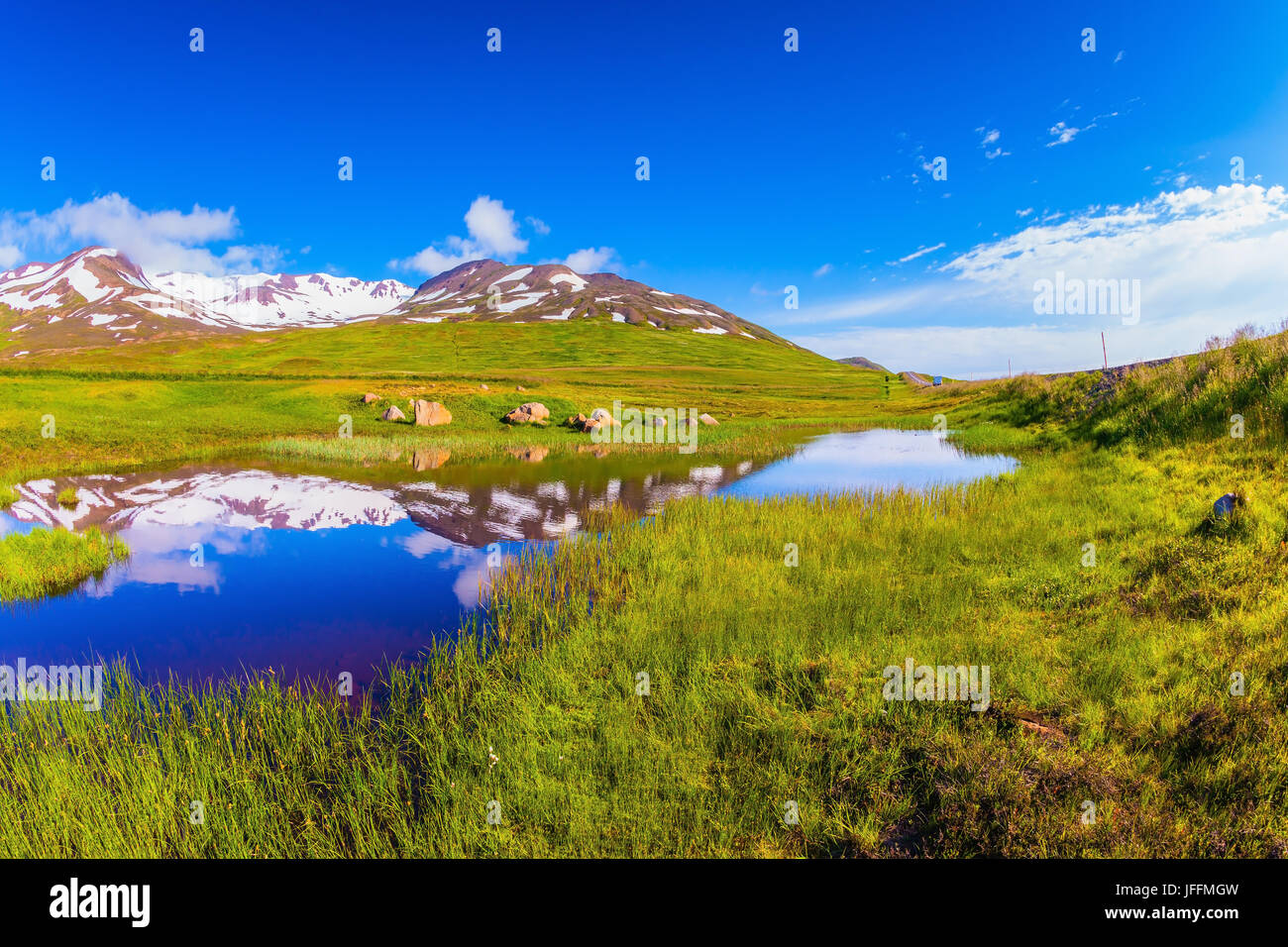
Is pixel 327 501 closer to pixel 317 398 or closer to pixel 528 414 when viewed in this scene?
pixel 528 414

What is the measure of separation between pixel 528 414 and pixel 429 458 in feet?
56.6

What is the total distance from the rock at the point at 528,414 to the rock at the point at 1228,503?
46.2 metres

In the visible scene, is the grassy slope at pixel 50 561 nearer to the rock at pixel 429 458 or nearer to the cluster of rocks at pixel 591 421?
the rock at pixel 429 458

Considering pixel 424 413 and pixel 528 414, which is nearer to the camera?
pixel 424 413

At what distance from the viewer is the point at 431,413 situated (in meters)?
49.6

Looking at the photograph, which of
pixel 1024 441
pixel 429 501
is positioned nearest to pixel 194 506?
pixel 429 501

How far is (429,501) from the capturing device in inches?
909

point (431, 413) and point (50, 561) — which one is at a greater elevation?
point (431, 413)

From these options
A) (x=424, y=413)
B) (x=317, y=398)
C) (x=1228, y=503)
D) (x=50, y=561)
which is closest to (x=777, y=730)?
(x=1228, y=503)

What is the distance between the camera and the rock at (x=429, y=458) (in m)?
32.5

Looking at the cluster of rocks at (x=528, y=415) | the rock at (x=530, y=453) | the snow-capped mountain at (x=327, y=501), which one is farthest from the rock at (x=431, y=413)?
the snow-capped mountain at (x=327, y=501)

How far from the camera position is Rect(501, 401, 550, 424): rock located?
51.0 m

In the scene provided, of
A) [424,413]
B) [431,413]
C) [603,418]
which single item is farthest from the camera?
[603,418]
